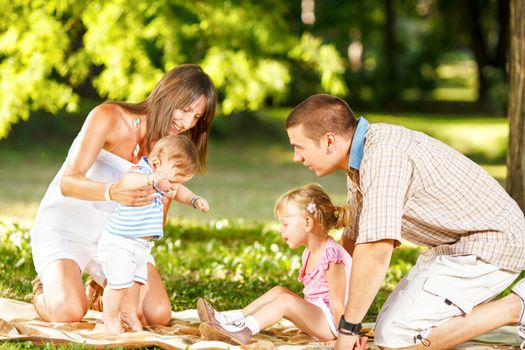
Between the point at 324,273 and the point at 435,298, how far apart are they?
2.13 ft

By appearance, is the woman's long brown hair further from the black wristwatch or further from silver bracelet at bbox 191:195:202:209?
the black wristwatch

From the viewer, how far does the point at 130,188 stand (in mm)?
4609

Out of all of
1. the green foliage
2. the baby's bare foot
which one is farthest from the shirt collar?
the green foliage

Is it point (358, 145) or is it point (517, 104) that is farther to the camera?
point (517, 104)

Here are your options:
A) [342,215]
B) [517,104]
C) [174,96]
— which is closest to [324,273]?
[342,215]

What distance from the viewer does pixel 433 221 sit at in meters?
4.43

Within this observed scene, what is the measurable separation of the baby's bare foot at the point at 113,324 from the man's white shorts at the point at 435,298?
130 centimetres

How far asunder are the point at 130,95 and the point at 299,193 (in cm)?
485

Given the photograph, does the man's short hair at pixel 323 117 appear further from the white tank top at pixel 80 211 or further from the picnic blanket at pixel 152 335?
the white tank top at pixel 80 211

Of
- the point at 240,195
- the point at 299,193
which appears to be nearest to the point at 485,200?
the point at 299,193

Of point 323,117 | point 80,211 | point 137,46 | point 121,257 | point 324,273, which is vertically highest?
point 137,46

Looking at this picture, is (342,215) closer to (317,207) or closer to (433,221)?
(317,207)

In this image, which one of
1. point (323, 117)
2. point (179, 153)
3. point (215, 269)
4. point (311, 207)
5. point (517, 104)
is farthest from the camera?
point (517, 104)

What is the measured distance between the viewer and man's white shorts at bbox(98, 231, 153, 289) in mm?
4688
